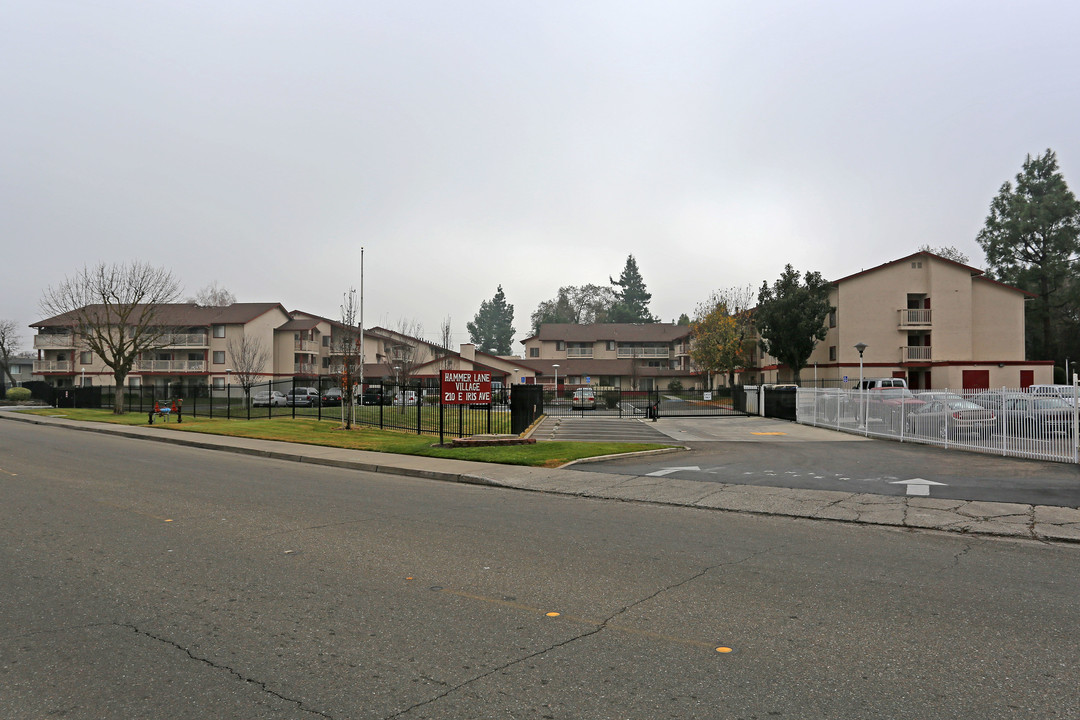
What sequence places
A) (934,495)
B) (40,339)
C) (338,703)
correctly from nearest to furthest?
(338,703) → (934,495) → (40,339)

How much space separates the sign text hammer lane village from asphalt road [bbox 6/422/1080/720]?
9423 mm

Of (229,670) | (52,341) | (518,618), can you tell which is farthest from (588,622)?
(52,341)

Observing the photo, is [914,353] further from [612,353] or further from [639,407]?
[612,353]

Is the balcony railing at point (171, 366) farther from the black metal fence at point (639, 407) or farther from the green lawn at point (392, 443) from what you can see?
the black metal fence at point (639, 407)

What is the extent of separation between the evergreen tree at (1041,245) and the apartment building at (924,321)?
14152mm

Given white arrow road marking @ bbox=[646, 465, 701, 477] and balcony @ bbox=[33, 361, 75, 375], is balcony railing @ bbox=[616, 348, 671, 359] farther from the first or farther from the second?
white arrow road marking @ bbox=[646, 465, 701, 477]

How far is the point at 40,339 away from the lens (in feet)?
242

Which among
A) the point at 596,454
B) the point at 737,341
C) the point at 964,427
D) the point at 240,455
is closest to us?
the point at 596,454

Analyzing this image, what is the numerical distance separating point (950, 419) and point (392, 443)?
16.2 metres

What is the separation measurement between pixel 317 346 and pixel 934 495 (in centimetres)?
7051

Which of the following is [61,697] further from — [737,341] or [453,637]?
[737,341]

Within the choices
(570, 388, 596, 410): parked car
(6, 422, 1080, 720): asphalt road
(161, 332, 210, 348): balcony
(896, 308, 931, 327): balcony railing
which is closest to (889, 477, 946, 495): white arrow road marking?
(6, 422, 1080, 720): asphalt road

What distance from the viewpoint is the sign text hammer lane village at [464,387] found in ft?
62.5

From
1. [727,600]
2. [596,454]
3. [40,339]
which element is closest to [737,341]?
[596,454]
